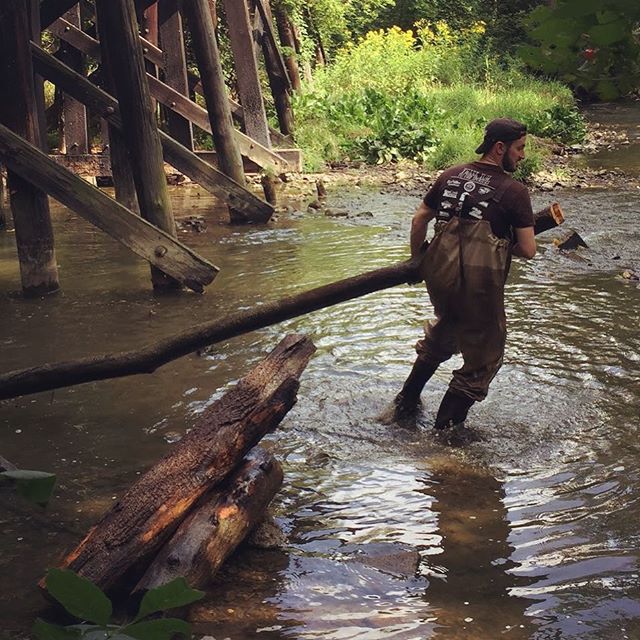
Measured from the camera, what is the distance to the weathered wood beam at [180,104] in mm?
10477

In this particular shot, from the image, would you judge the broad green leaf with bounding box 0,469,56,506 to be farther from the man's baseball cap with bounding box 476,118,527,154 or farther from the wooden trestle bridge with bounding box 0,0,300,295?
the wooden trestle bridge with bounding box 0,0,300,295

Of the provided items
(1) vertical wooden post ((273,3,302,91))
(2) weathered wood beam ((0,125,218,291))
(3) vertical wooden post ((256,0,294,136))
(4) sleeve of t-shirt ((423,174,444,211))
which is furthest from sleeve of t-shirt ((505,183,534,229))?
(1) vertical wooden post ((273,3,302,91))

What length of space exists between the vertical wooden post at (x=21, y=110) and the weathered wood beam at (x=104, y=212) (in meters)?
0.25

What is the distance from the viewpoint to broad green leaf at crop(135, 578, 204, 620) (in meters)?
1.52

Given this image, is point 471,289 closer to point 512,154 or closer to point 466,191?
point 466,191

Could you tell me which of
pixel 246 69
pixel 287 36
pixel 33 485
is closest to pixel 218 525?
pixel 33 485

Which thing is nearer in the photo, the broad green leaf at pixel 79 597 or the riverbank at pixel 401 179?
the broad green leaf at pixel 79 597

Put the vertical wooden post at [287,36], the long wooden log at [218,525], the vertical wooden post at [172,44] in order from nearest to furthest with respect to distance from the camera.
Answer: the long wooden log at [218,525], the vertical wooden post at [172,44], the vertical wooden post at [287,36]

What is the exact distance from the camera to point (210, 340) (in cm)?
374

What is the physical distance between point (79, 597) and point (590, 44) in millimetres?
1249

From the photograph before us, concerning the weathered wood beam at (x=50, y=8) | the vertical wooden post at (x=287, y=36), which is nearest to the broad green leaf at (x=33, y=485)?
the weathered wood beam at (x=50, y=8)

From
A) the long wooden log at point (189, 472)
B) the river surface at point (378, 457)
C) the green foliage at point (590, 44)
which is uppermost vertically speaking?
the green foliage at point (590, 44)

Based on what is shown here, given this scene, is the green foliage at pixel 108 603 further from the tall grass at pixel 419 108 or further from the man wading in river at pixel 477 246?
the tall grass at pixel 419 108

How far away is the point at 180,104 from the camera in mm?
10602
